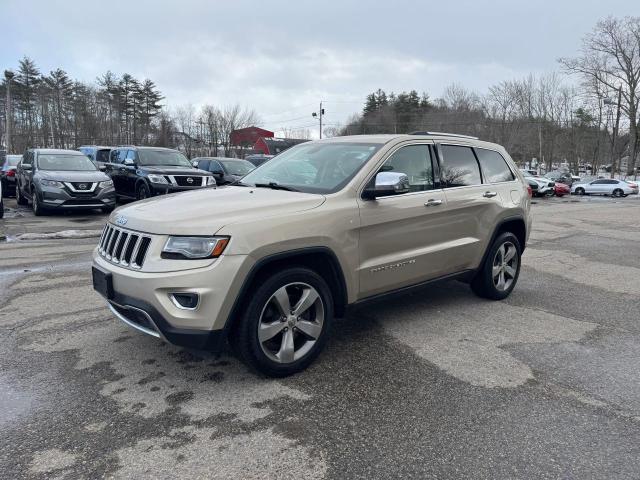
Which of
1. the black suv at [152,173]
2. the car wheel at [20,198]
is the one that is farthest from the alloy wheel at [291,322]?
the car wheel at [20,198]

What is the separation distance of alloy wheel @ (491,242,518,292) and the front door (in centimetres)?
105

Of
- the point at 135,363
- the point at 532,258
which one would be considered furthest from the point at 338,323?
the point at 532,258

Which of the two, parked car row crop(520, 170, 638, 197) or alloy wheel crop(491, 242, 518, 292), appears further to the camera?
parked car row crop(520, 170, 638, 197)

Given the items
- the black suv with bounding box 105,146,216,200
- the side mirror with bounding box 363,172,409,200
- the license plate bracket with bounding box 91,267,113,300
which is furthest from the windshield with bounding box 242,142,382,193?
the black suv with bounding box 105,146,216,200

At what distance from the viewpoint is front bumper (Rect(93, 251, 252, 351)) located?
2998 millimetres

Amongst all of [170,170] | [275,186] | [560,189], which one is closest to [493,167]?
[275,186]

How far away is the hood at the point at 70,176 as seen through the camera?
1184 cm

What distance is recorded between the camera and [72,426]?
2.85 m

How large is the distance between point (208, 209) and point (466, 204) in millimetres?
2652

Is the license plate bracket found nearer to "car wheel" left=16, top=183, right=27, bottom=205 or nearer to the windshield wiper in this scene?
the windshield wiper

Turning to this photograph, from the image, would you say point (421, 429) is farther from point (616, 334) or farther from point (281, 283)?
point (616, 334)

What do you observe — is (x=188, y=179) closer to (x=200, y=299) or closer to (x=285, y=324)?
(x=285, y=324)

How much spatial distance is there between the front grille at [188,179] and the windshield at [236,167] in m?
2.69

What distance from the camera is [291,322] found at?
3.44 m
